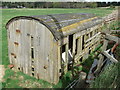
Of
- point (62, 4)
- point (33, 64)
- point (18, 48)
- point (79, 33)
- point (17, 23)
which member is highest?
point (62, 4)

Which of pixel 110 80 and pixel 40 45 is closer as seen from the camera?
pixel 110 80

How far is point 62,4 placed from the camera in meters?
97.4

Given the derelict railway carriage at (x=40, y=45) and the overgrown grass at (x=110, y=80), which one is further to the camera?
the derelict railway carriage at (x=40, y=45)

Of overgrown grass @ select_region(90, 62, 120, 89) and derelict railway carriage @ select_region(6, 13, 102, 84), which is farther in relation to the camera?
derelict railway carriage @ select_region(6, 13, 102, 84)

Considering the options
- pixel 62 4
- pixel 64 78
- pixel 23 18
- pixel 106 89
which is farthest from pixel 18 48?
pixel 62 4

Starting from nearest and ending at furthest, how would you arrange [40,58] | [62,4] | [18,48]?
[40,58], [18,48], [62,4]

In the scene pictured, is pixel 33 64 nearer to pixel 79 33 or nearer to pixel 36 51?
pixel 36 51

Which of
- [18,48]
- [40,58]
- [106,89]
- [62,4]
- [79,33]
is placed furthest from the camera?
[62,4]

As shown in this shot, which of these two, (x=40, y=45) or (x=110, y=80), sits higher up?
(x=40, y=45)

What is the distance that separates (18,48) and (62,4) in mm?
92923

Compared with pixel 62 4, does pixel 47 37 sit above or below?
below

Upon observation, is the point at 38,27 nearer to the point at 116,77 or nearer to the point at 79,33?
the point at 79,33

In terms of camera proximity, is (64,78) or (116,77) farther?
(64,78)

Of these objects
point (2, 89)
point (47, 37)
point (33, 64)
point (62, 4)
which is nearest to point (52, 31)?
point (47, 37)
